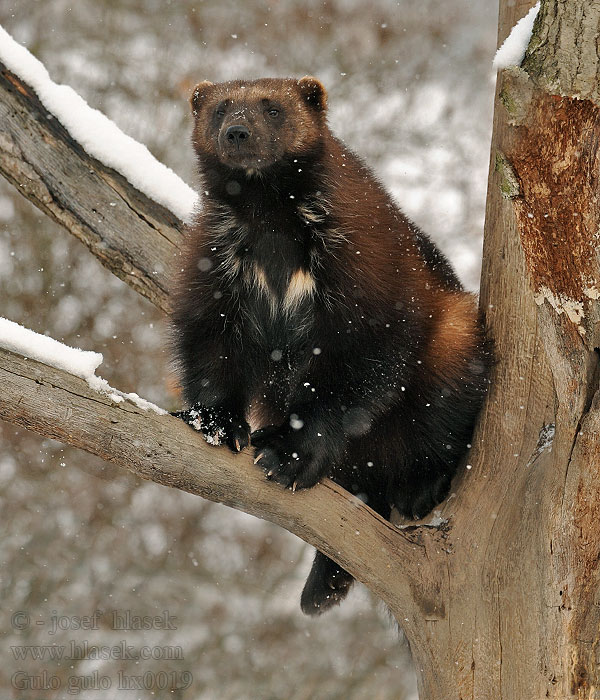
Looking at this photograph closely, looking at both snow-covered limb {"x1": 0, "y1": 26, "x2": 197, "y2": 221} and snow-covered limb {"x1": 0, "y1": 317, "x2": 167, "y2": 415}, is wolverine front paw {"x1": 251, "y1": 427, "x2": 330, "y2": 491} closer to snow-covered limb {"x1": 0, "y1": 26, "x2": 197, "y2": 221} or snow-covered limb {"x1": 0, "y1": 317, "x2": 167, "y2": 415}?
snow-covered limb {"x1": 0, "y1": 317, "x2": 167, "y2": 415}

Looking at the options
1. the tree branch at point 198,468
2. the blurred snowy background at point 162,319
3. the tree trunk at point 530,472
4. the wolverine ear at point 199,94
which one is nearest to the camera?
the tree trunk at point 530,472

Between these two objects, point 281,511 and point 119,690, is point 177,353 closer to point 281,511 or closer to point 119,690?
point 281,511

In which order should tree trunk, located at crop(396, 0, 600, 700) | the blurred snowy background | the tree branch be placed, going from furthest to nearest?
the blurred snowy background
the tree branch
tree trunk, located at crop(396, 0, 600, 700)

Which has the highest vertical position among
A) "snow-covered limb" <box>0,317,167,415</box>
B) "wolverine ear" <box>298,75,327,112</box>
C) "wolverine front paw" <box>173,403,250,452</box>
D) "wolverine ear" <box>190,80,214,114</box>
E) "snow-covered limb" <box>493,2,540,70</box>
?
"snow-covered limb" <box>493,2,540,70</box>

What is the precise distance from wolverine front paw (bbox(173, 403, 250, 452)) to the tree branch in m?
0.04

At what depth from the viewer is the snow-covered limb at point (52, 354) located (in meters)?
2.60

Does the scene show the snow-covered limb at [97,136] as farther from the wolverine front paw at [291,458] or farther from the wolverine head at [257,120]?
the wolverine front paw at [291,458]

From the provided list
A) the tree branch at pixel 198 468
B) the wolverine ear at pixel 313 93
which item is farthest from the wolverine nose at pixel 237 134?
the tree branch at pixel 198 468

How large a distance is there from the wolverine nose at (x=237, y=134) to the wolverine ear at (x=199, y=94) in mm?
549

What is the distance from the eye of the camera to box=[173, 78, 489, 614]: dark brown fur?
3.20 m

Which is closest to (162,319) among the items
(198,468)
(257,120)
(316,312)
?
(257,120)

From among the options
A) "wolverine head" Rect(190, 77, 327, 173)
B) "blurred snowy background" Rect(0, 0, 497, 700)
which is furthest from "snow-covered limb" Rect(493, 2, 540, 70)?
"blurred snowy background" Rect(0, 0, 497, 700)

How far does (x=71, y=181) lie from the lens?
4.07 metres

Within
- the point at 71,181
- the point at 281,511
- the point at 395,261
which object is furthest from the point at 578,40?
the point at 71,181
